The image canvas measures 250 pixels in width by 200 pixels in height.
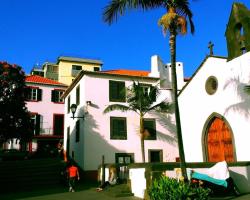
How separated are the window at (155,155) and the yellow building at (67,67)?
24125 mm

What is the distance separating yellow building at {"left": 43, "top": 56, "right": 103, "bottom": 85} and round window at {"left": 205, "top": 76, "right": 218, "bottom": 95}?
Answer: 30.9 m

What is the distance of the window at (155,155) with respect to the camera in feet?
88.3

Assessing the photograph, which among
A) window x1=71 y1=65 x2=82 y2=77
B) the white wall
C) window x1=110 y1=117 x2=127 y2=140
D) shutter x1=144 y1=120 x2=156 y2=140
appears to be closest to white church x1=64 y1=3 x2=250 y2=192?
window x1=110 y1=117 x2=127 y2=140

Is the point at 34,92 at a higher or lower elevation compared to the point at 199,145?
higher

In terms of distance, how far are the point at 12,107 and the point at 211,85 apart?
42.1ft

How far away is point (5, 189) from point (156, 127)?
525 inches

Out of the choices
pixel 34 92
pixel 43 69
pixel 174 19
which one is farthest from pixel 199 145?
pixel 43 69

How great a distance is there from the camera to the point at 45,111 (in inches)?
1515

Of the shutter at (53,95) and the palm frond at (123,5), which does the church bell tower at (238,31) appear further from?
the shutter at (53,95)

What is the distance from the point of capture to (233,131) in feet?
56.9

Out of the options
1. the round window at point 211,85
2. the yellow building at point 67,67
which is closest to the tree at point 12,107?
the round window at point 211,85

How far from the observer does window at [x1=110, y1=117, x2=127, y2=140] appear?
26.0 meters

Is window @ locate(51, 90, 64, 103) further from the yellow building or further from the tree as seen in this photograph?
the tree

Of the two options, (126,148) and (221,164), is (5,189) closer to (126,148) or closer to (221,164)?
(126,148)
